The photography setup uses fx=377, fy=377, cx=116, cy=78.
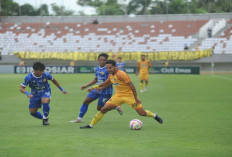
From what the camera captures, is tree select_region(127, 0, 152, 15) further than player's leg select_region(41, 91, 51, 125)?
Yes

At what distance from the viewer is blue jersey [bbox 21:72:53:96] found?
954 cm

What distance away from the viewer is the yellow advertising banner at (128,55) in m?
51.9

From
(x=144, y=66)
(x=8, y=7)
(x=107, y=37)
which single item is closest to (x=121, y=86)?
(x=144, y=66)

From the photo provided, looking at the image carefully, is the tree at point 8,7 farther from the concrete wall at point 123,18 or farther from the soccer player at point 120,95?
the soccer player at point 120,95

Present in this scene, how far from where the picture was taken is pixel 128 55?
2093 inches

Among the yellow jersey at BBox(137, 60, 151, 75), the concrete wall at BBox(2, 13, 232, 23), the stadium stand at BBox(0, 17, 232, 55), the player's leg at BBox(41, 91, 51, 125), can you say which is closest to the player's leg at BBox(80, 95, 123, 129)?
the player's leg at BBox(41, 91, 51, 125)

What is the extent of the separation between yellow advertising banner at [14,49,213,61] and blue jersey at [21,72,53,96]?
40.2 meters

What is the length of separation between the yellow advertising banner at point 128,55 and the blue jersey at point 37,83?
4019cm

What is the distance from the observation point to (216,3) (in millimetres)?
84562

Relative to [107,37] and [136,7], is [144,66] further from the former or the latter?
[136,7]

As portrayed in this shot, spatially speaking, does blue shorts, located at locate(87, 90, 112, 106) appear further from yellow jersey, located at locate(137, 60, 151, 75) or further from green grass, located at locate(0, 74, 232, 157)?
yellow jersey, located at locate(137, 60, 151, 75)

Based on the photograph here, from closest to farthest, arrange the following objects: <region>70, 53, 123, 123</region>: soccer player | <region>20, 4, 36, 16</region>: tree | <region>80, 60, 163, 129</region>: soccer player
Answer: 1. <region>80, 60, 163, 129</region>: soccer player
2. <region>70, 53, 123, 123</region>: soccer player
3. <region>20, 4, 36, 16</region>: tree

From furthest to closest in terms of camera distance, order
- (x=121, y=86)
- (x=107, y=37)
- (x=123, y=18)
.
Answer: (x=123, y=18), (x=107, y=37), (x=121, y=86)

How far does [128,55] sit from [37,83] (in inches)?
1726
